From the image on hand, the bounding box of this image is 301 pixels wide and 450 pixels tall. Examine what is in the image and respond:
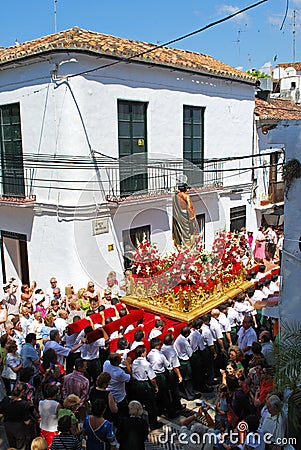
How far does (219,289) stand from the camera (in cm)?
959

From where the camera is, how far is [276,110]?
1888 cm

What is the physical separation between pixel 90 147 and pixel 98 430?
24.9 feet

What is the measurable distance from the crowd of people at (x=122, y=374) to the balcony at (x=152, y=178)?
10.5 ft

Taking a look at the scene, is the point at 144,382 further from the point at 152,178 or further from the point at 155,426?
the point at 152,178

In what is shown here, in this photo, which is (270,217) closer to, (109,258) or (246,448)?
(109,258)

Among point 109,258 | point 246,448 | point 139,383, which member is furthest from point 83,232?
point 246,448

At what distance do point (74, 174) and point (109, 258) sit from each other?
246 centimetres

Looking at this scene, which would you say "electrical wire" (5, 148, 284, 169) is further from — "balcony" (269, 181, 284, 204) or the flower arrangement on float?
"balcony" (269, 181, 284, 204)

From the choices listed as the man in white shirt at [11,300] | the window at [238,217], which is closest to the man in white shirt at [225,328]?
the man in white shirt at [11,300]

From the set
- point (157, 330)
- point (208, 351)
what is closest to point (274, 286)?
point (208, 351)

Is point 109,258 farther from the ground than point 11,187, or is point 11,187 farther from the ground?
point 11,187

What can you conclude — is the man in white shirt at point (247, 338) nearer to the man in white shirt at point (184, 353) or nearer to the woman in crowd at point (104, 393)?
the man in white shirt at point (184, 353)

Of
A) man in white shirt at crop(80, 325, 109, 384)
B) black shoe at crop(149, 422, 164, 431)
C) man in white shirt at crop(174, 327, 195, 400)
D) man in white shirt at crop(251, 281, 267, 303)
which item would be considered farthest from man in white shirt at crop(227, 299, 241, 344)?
man in white shirt at crop(80, 325, 109, 384)

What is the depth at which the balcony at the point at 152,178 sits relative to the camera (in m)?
12.0
